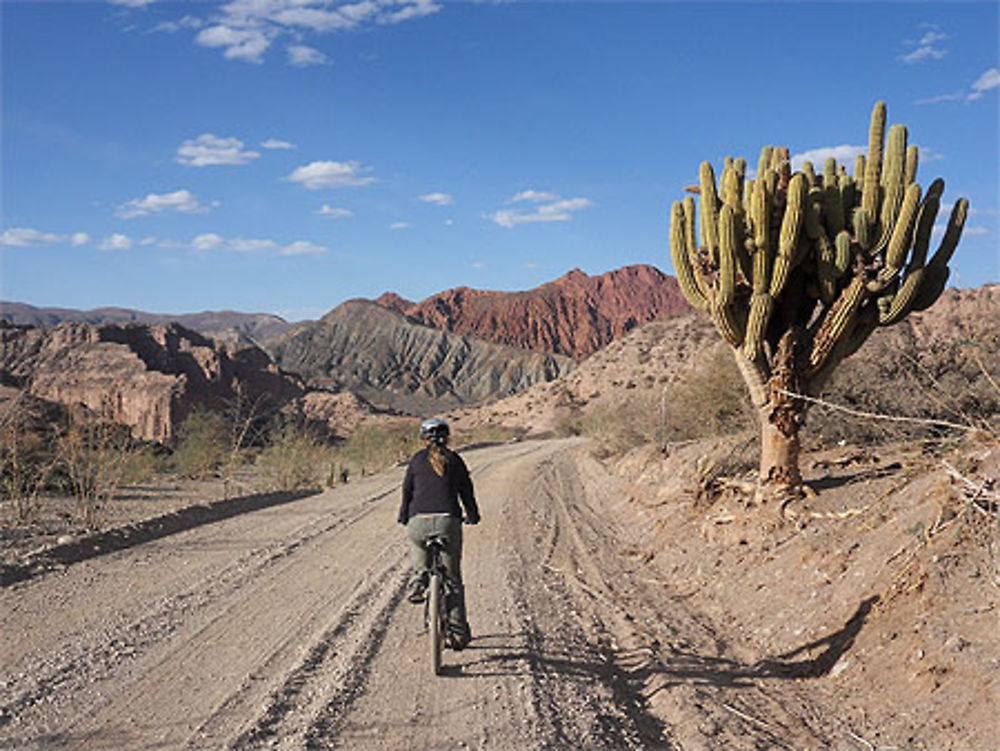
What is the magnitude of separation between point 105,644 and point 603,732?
444 centimetres

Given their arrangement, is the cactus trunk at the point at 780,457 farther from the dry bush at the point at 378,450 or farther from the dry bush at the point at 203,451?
the dry bush at the point at 378,450

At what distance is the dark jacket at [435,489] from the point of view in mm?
7195

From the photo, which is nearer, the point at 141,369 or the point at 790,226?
the point at 790,226

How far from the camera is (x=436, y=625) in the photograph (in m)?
6.64

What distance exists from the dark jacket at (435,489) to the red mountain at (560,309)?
451ft

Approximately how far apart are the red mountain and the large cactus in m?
133

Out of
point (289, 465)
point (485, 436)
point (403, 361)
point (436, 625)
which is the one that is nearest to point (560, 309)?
point (403, 361)

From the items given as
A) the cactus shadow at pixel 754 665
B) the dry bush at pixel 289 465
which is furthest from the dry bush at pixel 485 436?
the cactus shadow at pixel 754 665

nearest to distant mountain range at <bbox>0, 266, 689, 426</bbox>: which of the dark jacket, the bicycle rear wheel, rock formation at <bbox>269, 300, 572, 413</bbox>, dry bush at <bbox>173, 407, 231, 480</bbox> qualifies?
rock formation at <bbox>269, 300, 572, 413</bbox>

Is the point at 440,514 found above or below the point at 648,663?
above

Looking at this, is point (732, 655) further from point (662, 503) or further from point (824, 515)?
point (662, 503)

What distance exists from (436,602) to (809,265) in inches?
274

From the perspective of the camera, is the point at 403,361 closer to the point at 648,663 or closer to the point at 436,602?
the point at 648,663

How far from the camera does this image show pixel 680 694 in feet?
21.3
